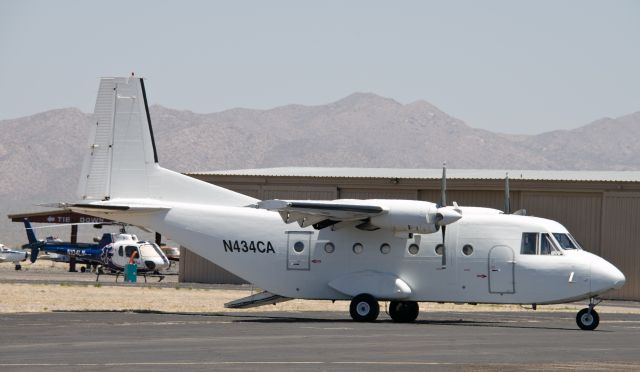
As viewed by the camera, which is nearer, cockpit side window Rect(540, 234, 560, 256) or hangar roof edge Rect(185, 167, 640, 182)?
cockpit side window Rect(540, 234, 560, 256)

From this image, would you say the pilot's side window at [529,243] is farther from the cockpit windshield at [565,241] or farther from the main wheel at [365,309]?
the main wheel at [365,309]

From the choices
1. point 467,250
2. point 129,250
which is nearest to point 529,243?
point 467,250

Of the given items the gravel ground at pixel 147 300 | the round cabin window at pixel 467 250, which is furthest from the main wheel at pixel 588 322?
the gravel ground at pixel 147 300

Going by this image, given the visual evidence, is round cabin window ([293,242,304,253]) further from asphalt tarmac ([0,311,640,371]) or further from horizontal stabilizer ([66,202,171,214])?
horizontal stabilizer ([66,202,171,214])

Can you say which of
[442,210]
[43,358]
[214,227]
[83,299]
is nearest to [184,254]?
[83,299]

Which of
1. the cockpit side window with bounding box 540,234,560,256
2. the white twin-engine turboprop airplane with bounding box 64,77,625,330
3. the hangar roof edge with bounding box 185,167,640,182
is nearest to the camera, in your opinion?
the white twin-engine turboprop airplane with bounding box 64,77,625,330

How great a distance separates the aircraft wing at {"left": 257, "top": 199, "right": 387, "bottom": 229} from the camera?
106 ft

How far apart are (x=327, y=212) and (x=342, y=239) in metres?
1.95

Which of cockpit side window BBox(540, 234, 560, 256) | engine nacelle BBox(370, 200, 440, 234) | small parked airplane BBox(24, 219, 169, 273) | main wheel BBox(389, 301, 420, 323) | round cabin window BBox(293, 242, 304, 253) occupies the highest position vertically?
engine nacelle BBox(370, 200, 440, 234)

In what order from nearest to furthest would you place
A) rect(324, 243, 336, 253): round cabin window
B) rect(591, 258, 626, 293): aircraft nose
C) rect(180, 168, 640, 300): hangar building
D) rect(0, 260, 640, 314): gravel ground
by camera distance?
1. rect(591, 258, 626, 293): aircraft nose
2. rect(324, 243, 336, 253): round cabin window
3. rect(0, 260, 640, 314): gravel ground
4. rect(180, 168, 640, 300): hangar building

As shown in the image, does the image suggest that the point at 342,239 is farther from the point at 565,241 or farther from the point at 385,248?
the point at 565,241

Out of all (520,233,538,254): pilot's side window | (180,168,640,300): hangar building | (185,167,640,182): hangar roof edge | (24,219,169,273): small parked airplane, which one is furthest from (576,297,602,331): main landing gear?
(24,219,169,273): small parked airplane

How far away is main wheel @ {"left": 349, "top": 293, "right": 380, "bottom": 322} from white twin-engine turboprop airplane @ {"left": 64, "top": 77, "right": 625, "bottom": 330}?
0.03 meters

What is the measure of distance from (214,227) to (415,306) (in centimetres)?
627
